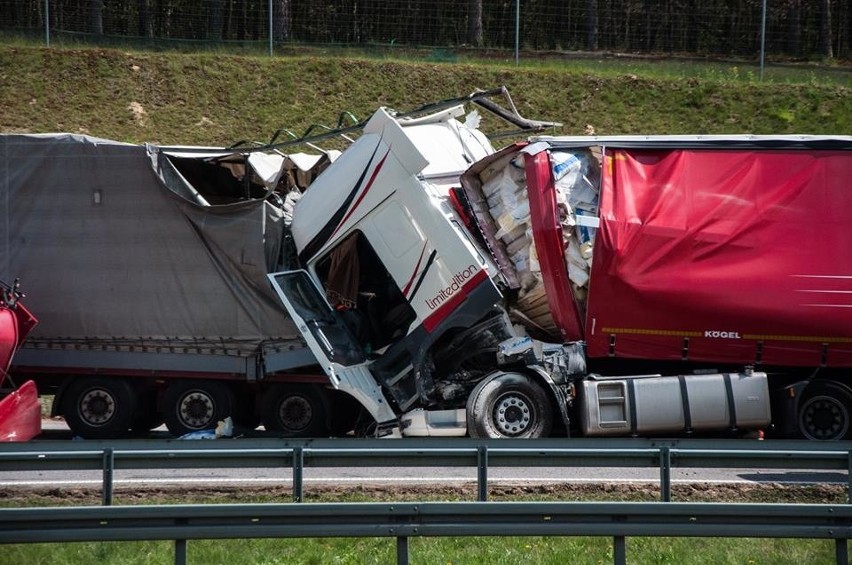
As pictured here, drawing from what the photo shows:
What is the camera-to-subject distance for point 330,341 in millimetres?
12266

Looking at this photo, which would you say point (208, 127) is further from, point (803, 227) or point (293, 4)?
point (803, 227)

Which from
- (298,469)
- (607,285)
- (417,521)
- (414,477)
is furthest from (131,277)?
(417,521)

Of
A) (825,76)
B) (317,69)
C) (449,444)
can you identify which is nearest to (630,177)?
(449,444)

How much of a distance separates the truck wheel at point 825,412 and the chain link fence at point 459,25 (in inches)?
691

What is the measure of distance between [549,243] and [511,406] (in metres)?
1.71

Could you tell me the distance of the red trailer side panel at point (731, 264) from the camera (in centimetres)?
1153

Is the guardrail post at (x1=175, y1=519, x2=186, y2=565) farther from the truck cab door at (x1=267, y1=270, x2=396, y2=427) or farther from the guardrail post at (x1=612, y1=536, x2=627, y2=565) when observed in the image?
the truck cab door at (x1=267, y1=270, x2=396, y2=427)

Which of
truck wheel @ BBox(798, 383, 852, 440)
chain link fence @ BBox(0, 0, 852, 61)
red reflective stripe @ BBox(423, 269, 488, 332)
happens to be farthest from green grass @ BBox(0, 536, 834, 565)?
chain link fence @ BBox(0, 0, 852, 61)

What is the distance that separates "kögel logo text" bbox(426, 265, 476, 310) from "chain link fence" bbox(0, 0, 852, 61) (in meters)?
17.1

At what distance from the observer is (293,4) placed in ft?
99.6

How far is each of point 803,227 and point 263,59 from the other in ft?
59.4

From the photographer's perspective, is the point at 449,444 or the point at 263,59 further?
the point at 263,59

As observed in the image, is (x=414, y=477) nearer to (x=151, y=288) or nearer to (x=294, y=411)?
(x=294, y=411)

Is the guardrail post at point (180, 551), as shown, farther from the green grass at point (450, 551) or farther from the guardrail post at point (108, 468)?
the guardrail post at point (108, 468)
